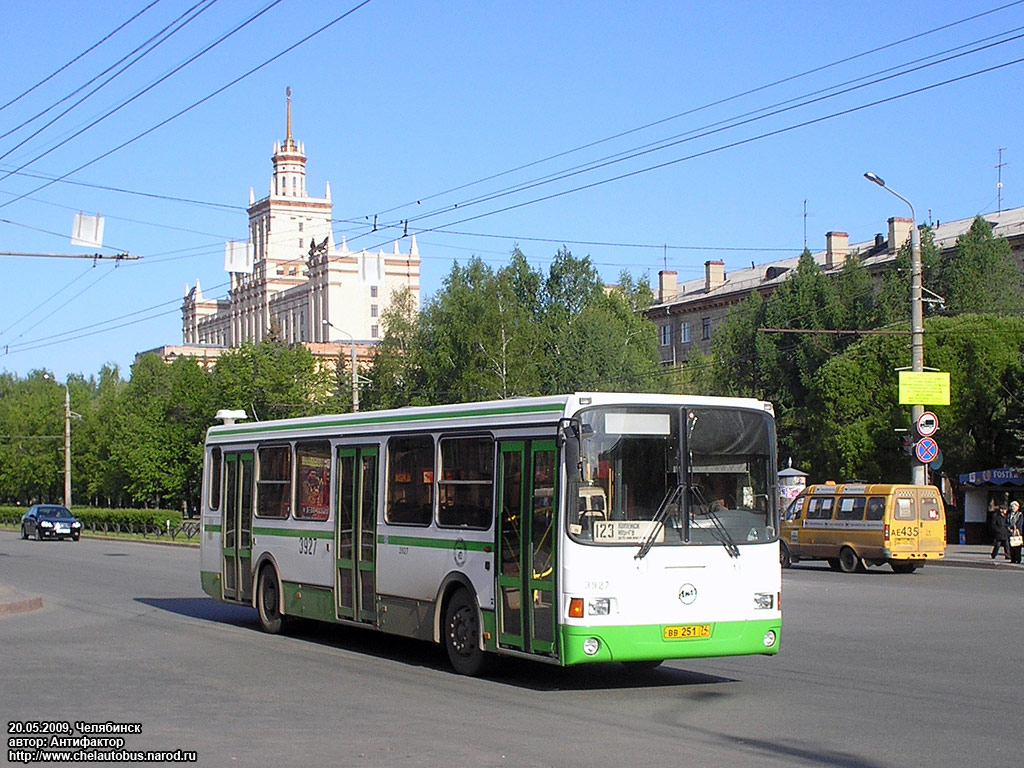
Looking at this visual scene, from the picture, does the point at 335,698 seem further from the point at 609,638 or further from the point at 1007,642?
the point at 1007,642

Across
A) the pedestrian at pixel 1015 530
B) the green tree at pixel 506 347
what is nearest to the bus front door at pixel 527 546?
the pedestrian at pixel 1015 530

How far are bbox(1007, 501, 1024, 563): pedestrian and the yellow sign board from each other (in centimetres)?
323

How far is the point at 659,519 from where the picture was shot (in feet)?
39.7

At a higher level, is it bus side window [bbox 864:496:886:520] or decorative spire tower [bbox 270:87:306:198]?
decorative spire tower [bbox 270:87:306:198]

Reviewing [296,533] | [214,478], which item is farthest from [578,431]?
[214,478]

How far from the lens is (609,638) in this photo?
11.8 metres

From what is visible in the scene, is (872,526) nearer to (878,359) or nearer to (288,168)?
(878,359)

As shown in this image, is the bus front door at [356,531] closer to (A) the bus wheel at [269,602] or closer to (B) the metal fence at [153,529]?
(A) the bus wheel at [269,602]

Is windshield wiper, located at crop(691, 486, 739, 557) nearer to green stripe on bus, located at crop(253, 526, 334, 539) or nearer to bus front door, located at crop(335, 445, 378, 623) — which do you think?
bus front door, located at crop(335, 445, 378, 623)

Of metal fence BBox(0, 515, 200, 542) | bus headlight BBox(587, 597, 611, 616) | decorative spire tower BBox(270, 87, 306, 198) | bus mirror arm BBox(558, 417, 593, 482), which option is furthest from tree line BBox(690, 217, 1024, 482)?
decorative spire tower BBox(270, 87, 306, 198)

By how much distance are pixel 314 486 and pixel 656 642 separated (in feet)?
19.1

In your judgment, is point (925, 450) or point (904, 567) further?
point (925, 450)

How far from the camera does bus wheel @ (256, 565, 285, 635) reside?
17391 mm

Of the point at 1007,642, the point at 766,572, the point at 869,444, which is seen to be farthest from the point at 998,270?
the point at 766,572
